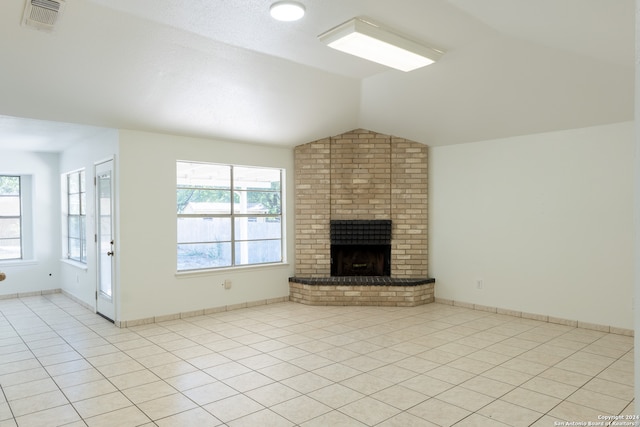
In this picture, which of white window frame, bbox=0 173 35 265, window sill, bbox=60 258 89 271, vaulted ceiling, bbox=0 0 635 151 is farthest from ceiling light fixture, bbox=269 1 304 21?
white window frame, bbox=0 173 35 265

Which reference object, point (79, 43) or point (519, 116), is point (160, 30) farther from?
point (519, 116)

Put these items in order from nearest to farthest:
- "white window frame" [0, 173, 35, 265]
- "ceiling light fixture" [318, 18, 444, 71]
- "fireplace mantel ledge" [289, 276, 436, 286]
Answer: "ceiling light fixture" [318, 18, 444, 71] < "fireplace mantel ledge" [289, 276, 436, 286] < "white window frame" [0, 173, 35, 265]

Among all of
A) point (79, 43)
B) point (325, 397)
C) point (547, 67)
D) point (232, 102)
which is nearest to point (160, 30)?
point (79, 43)

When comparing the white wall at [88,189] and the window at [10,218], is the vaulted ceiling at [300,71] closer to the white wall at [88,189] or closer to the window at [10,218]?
the white wall at [88,189]

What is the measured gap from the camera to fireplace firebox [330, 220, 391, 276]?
6512 mm

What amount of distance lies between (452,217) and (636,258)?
18.6ft

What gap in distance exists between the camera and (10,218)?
7062 millimetres

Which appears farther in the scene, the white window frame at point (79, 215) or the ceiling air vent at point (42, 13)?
the white window frame at point (79, 215)

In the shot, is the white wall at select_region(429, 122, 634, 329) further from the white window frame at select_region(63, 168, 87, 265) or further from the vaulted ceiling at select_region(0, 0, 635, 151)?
the white window frame at select_region(63, 168, 87, 265)

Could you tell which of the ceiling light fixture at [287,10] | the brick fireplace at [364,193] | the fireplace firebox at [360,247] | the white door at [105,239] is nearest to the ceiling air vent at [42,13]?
the ceiling light fixture at [287,10]

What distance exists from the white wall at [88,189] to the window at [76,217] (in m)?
0.14

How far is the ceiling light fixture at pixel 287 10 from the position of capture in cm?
303

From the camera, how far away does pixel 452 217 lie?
6.34m

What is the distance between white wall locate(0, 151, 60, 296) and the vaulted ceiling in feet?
4.92
